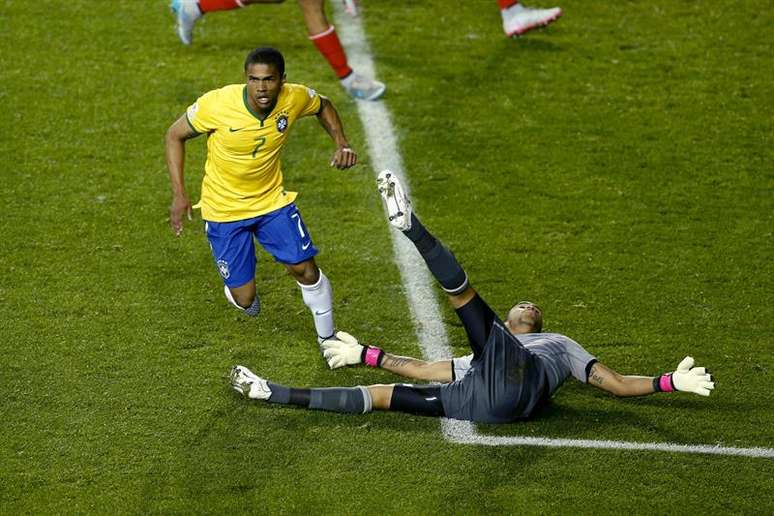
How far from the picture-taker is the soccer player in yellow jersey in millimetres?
7090

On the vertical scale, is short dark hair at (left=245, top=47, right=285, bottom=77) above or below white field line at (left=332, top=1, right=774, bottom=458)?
above

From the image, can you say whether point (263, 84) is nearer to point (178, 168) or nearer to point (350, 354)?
point (178, 168)

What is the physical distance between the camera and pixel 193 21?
10.8m

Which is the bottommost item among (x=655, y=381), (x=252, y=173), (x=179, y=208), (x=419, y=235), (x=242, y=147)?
(x=655, y=381)

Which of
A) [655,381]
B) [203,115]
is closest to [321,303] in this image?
[203,115]

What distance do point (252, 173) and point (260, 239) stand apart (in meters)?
0.39

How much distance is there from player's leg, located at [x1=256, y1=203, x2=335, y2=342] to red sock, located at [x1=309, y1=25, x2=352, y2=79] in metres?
3.07

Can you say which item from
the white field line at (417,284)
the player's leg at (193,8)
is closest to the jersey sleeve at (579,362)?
the white field line at (417,284)

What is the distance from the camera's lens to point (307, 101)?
Result: 24.2 ft

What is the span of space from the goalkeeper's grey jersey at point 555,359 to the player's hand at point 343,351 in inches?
20.9

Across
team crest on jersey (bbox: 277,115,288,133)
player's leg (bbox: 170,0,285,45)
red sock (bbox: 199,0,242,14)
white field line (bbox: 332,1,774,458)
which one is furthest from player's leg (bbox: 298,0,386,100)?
team crest on jersey (bbox: 277,115,288,133)

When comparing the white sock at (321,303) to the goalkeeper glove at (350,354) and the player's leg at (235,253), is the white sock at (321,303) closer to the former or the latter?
the goalkeeper glove at (350,354)

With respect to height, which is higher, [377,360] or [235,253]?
[235,253]

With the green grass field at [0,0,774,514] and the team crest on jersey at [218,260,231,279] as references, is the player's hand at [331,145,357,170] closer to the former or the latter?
the team crest on jersey at [218,260,231,279]
